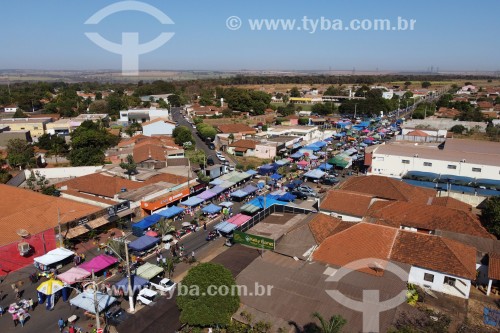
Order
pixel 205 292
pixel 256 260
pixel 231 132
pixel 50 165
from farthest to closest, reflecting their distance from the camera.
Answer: pixel 231 132
pixel 50 165
pixel 256 260
pixel 205 292

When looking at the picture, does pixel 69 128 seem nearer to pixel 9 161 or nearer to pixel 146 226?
pixel 9 161

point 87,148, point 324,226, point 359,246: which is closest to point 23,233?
point 324,226

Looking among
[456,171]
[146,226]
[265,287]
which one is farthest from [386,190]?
[146,226]

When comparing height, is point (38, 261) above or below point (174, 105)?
below

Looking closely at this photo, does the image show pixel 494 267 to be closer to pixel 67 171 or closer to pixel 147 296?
pixel 147 296

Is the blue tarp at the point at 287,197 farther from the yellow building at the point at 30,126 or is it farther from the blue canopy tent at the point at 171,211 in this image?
the yellow building at the point at 30,126
